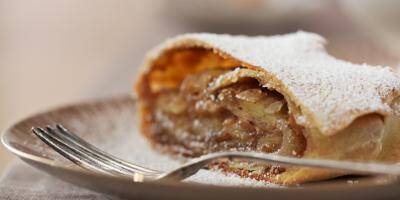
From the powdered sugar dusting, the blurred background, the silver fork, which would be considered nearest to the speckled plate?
the silver fork

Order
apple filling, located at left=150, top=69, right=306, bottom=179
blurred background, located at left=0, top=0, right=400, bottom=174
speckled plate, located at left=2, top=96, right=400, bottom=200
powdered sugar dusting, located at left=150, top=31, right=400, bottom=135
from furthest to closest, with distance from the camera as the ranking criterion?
blurred background, located at left=0, top=0, right=400, bottom=174, apple filling, located at left=150, top=69, right=306, bottom=179, powdered sugar dusting, located at left=150, top=31, right=400, bottom=135, speckled plate, located at left=2, top=96, right=400, bottom=200

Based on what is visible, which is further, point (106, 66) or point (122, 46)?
point (122, 46)

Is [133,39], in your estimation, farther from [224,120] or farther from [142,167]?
[142,167]

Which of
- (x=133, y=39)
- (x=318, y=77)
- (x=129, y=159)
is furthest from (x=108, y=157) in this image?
(x=133, y=39)

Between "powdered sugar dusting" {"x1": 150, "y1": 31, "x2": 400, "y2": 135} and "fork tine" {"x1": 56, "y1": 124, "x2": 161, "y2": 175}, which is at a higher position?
"powdered sugar dusting" {"x1": 150, "y1": 31, "x2": 400, "y2": 135}

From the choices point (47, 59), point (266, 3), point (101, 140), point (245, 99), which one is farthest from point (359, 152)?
point (47, 59)

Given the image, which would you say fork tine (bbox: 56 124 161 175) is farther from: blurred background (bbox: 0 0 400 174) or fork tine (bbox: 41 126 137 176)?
blurred background (bbox: 0 0 400 174)

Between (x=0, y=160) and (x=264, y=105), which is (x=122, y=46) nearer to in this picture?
(x=0, y=160)
